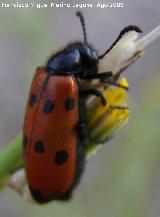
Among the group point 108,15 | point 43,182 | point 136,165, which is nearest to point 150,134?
point 136,165

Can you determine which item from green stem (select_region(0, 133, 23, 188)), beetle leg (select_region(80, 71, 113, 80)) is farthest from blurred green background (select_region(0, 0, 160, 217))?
green stem (select_region(0, 133, 23, 188))

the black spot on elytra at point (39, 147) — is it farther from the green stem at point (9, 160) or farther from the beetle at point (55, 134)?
the green stem at point (9, 160)

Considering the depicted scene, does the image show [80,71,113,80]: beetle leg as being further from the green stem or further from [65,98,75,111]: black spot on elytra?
the green stem

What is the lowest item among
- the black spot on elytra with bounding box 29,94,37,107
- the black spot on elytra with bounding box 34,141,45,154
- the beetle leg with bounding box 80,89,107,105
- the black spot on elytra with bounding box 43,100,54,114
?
the black spot on elytra with bounding box 34,141,45,154

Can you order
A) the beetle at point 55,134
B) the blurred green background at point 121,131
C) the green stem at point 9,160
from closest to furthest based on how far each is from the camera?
the green stem at point 9,160
the beetle at point 55,134
the blurred green background at point 121,131

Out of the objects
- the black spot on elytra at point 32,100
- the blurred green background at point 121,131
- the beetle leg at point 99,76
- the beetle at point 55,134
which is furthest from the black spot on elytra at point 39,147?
the blurred green background at point 121,131

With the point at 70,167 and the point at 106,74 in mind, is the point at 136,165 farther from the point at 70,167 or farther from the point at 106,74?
the point at 106,74

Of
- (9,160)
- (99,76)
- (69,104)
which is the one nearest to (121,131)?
(69,104)
